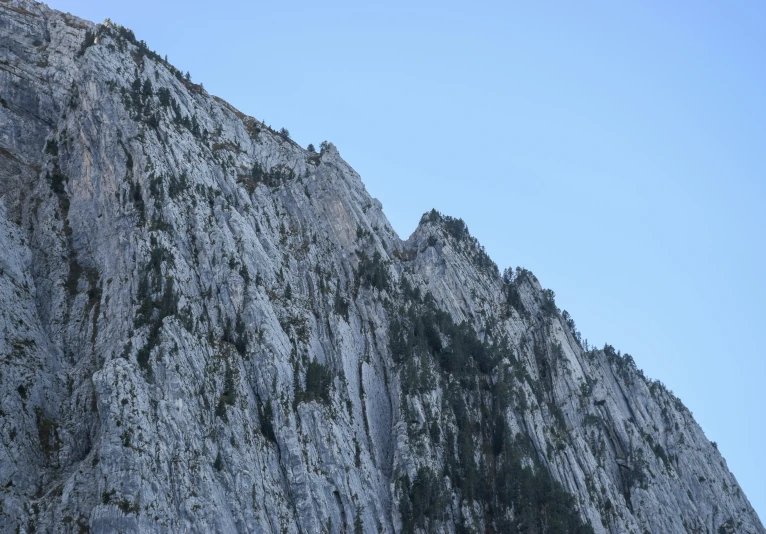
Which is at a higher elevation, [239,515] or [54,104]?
[54,104]

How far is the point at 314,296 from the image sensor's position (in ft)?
367

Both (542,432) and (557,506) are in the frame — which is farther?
(542,432)

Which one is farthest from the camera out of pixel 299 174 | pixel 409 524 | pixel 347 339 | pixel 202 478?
pixel 299 174

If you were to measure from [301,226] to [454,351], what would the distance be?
35.4m

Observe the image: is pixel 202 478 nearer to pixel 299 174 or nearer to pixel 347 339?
pixel 347 339

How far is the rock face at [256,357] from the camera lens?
251ft

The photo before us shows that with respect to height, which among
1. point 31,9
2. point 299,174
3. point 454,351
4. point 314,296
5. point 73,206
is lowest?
point 454,351

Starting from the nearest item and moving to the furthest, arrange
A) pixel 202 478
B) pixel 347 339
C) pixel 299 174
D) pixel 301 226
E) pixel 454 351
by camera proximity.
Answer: pixel 202 478 → pixel 347 339 → pixel 454 351 → pixel 301 226 → pixel 299 174

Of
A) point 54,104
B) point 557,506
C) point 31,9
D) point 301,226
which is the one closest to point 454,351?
point 557,506

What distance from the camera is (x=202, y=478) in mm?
74688

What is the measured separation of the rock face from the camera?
76438 millimetres

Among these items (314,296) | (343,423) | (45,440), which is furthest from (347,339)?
(45,440)

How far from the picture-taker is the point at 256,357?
300 feet

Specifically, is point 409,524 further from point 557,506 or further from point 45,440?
point 45,440
